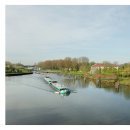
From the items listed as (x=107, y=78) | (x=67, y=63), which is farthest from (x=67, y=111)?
(x=107, y=78)

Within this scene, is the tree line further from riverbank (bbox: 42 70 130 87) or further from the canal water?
riverbank (bbox: 42 70 130 87)

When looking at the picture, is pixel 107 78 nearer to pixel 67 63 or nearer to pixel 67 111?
pixel 67 63

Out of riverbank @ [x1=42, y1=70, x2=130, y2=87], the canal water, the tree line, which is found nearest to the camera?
the canal water

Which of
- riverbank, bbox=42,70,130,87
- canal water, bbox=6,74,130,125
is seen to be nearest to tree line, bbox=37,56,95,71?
canal water, bbox=6,74,130,125

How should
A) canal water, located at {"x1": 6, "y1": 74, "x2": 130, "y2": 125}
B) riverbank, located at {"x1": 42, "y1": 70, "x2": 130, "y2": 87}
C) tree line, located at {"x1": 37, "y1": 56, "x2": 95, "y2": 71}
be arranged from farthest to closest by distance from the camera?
riverbank, located at {"x1": 42, "y1": 70, "x2": 130, "y2": 87}
tree line, located at {"x1": 37, "y1": 56, "x2": 95, "y2": 71}
canal water, located at {"x1": 6, "y1": 74, "x2": 130, "y2": 125}

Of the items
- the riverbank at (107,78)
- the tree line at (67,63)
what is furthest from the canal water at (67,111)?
the riverbank at (107,78)

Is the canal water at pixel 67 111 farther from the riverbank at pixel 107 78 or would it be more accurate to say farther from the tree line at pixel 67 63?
the riverbank at pixel 107 78

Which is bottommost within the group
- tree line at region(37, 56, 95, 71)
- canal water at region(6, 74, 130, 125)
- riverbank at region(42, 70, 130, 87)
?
canal water at region(6, 74, 130, 125)

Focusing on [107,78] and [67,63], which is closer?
[67,63]

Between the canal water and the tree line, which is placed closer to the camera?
the canal water

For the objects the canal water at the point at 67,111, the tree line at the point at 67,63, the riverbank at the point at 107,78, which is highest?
the tree line at the point at 67,63

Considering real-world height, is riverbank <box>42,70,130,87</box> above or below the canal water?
above
